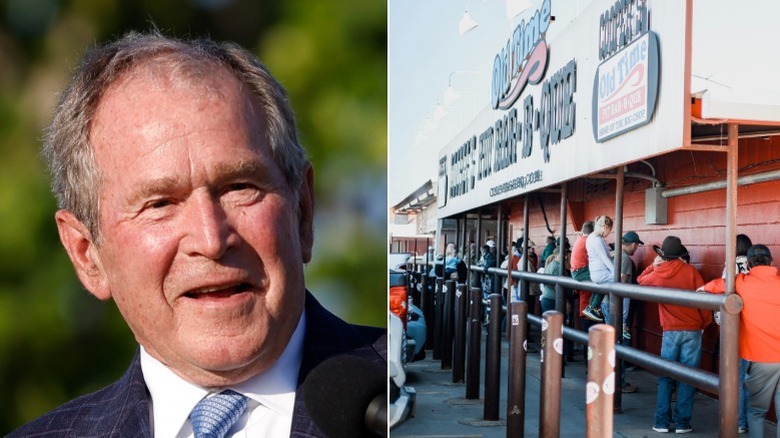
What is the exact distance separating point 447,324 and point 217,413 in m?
4.00

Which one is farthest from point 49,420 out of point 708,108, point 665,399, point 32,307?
point 665,399

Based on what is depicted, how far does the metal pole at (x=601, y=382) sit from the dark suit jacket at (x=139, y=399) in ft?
4.25

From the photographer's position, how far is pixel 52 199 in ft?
2.43

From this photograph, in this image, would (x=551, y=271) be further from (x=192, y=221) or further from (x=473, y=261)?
(x=192, y=221)

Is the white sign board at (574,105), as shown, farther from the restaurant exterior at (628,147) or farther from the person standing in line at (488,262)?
the person standing in line at (488,262)

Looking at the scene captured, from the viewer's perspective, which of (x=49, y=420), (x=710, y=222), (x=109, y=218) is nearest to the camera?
(x=109, y=218)

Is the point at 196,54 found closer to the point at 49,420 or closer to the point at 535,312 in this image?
the point at 49,420

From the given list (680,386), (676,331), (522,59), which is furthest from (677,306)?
(522,59)

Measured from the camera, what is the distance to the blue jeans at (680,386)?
3008 mm

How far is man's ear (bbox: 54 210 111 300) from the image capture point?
2.30 ft

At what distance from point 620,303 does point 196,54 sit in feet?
8.16

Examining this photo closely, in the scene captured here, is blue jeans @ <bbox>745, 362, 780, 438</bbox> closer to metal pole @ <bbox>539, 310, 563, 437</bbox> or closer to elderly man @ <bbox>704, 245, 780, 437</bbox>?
elderly man @ <bbox>704, 245, 780, 437</bbox>

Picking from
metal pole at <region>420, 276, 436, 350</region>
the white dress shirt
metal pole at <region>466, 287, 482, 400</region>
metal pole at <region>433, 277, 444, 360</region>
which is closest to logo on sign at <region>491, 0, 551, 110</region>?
metal pole at <region>466, 287, 482, 400</region>

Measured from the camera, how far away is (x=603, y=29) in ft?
7.80
